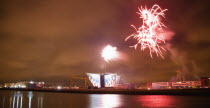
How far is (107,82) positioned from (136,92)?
44.2 meters

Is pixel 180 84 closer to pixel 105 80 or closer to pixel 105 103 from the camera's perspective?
pixel 105 80

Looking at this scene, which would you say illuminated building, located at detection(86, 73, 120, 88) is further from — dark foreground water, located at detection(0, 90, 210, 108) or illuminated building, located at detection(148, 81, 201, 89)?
dark foreground water, located at detection(0, 90, 210, 108)

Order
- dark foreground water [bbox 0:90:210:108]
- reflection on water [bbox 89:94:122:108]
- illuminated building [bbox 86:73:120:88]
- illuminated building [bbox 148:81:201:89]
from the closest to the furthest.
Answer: dark foreground water [bbox 0:90:210:108] < reflection on water [bbox 89:94:122:108] < illuminated building [bbox 148:81:201:89] < illuminated building [bbox 86:73:120:88]

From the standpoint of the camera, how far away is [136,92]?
4169cm

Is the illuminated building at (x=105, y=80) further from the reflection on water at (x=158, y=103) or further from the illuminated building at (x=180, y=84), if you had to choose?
the reflection on water at (x=158, y=103)

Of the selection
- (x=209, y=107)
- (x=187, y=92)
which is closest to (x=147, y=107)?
(x=209, y=107)

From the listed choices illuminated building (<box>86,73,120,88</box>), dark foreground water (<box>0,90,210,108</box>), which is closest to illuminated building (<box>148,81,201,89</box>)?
illuminated building (<box>86,73,120,88</box>)

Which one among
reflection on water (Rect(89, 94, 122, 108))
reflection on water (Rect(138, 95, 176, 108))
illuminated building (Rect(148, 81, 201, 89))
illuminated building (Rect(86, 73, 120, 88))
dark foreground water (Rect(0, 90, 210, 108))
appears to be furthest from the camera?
illuminated building (Rect(86, 73, 120, 88))

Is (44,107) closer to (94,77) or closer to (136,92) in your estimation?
(136,92)

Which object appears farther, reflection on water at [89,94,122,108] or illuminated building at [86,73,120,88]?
illuminated building at [86,73,120,88]

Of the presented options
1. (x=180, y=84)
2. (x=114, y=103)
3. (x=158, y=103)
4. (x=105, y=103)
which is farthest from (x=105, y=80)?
(x=158, y=103)

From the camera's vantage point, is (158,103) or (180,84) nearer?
(158,103)

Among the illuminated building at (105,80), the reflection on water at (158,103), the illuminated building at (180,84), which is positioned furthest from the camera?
the illuminated building at (105,80)

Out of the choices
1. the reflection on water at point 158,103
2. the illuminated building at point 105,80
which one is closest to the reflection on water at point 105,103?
the reflection on water at point 158,103
